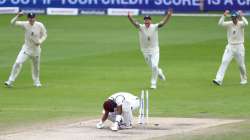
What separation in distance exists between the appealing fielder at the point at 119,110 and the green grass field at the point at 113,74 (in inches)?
67.5

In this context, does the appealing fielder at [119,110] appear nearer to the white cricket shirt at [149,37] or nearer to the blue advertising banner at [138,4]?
the white cricket shirt at [149,37]

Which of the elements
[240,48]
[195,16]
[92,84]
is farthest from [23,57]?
[195,16]

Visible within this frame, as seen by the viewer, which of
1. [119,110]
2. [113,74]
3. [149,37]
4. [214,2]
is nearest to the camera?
[119,110]

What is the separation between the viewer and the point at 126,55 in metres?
35.2

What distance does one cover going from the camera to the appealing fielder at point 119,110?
55.0 ft

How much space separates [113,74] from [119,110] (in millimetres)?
12347

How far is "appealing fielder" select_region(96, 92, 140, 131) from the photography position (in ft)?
55.0

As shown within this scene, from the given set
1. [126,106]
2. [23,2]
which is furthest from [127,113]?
[23,2]

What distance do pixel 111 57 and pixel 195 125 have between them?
17.3 metres

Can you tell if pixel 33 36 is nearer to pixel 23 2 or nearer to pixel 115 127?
pixel 115 127

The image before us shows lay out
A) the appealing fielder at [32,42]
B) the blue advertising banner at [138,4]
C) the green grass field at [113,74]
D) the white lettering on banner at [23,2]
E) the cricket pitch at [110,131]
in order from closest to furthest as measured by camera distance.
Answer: the cricket pitch at [110,131]
the green grass field at [113,74]
the appealing fielder at [32,42]
the blue advertising banner at [138,4]
the white lettering on banner at [23,2]

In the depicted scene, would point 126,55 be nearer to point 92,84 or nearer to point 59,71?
point 59,71

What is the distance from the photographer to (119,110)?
660 inches

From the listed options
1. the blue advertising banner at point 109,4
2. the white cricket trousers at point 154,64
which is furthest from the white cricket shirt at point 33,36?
the blue advertising banner at point 109,4
